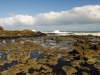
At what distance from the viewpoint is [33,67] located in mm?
14727

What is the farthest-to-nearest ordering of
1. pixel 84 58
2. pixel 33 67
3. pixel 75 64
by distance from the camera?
pixel 84 58 < pixel 75 64 < pixel 33 67

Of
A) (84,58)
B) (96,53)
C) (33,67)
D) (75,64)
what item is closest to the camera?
(33,67)

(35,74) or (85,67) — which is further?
(85,67)

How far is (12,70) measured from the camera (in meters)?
13.7

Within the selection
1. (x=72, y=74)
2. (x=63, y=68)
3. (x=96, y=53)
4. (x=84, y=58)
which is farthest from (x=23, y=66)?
(x=96, y=53)

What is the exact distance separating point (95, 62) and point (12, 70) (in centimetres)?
953

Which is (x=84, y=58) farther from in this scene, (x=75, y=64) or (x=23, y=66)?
(x=23, y=66)

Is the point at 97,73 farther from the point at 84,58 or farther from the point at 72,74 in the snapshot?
the point at 84,58

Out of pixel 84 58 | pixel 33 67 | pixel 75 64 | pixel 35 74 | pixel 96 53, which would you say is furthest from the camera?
pixel 96 53

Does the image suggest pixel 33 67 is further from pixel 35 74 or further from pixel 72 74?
pixel 72 74

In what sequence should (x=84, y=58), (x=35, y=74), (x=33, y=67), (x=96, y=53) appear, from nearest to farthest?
(x=35, y=74)
(x=33, y=67)
(x=84, y=58)
(x=96, y=53)

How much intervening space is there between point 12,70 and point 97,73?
8023 millimetres

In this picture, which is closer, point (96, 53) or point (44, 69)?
point (44, 69)

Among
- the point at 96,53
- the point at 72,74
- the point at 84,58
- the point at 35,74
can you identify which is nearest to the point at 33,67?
the point at 35,74
